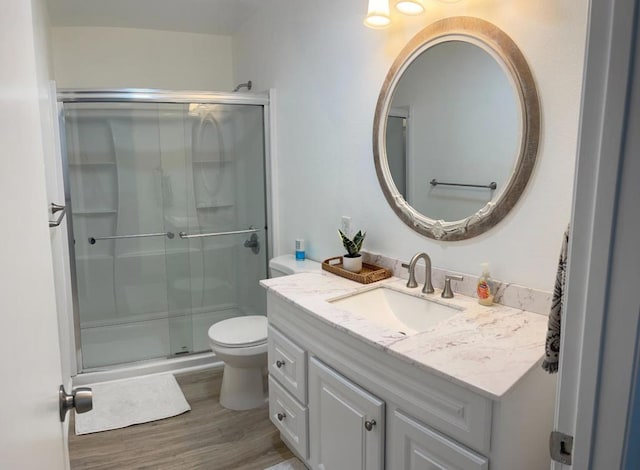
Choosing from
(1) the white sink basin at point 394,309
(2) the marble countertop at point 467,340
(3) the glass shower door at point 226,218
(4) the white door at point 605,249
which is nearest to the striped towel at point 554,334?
(2) the marble countertop at point 467,340

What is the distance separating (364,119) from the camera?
7.75 feet

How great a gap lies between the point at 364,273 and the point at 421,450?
0.93 meters

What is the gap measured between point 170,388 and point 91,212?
1410 millimetres

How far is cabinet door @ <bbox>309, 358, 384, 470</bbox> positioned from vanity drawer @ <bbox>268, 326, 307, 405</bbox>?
6 centimetres

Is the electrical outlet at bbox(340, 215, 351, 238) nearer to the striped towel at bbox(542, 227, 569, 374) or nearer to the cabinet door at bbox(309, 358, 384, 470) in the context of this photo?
the cabinet door at bbox(309, 358, 384, 470)

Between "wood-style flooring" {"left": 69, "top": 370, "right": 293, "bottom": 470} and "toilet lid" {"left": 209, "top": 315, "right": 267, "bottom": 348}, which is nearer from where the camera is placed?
"wood-style flooring" {"left": 69, "top": 370, "right": 293, "bottom": 470}

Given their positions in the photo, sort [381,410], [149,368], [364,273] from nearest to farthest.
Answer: [381,410], [364,273], [149,368]

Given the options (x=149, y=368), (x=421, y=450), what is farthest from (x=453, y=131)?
(x=149, y=368)

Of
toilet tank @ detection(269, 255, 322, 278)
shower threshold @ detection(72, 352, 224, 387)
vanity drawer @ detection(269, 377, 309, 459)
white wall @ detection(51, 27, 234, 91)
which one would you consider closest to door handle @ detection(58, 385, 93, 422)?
vanity drawer @ detection(269, 377, 309, 459)

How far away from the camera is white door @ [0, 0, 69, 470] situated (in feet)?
2.12

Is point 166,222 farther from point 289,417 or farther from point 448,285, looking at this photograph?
point 448,285

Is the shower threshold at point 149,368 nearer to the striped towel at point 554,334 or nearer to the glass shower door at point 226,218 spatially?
the glass shower door at point 226,218

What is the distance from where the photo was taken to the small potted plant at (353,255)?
230cm

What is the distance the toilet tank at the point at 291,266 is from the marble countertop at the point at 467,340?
0.71 metres
